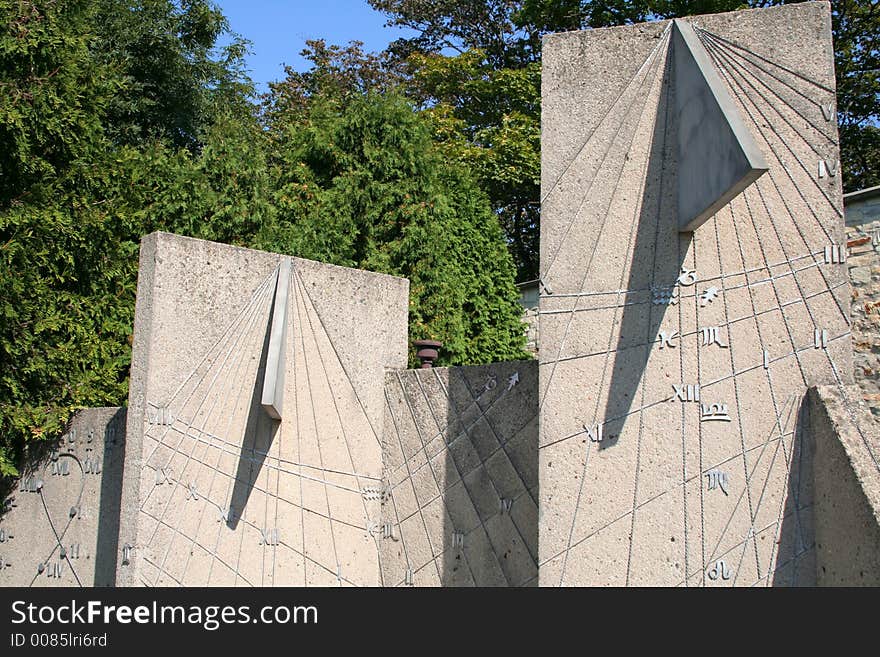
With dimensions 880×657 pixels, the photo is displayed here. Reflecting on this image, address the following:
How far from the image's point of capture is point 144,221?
648 cm

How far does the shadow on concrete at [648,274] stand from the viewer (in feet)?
10.9

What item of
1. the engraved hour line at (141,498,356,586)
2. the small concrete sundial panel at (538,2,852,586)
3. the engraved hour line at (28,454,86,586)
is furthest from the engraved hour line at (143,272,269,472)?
A: the small concrete sundial panel at (538,2,852,586)

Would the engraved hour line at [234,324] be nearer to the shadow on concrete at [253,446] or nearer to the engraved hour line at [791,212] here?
the shadow on concrete at [253,446]

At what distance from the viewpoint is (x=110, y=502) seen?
4992 mm

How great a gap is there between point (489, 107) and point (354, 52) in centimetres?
333

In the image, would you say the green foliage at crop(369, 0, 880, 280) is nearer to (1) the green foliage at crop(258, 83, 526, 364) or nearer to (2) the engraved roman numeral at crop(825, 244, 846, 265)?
(1) the green foliage at crop(258, 83, 526, 364)

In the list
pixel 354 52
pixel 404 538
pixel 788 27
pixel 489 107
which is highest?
pixel 354 52

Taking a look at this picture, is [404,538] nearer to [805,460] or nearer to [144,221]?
[805,460]

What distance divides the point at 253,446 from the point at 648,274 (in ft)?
7.61

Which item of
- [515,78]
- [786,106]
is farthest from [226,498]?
[515,78]

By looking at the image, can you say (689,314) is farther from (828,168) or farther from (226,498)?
(226,498)

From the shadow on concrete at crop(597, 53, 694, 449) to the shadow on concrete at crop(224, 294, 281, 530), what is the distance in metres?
2.01

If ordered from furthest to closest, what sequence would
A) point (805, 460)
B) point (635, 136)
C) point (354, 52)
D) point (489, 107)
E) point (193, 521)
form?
1. point (354, 52)
2. point (489, 107)
3. point (193, 521)
4. point (635, 136)
5. point (805, 460)
